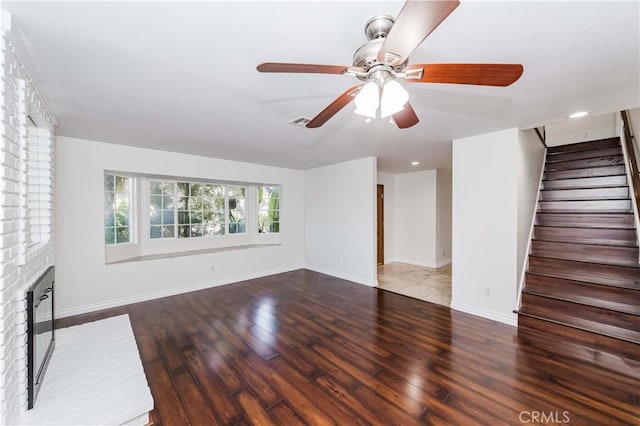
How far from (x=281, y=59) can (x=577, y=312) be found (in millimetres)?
3881

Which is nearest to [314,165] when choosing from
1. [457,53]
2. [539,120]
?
[539,120]

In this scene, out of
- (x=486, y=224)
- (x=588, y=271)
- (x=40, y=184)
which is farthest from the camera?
(x=486, y=224)

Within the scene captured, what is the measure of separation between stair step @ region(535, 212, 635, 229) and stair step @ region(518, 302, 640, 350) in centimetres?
130

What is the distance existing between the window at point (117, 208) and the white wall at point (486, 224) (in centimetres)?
512

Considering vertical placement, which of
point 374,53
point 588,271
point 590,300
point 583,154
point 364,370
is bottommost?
point 364,370

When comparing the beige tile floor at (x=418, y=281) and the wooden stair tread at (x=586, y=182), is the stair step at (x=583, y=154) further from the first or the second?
the beige tile floor at (x=418, y=281)

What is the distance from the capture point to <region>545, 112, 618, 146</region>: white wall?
16.0 ft

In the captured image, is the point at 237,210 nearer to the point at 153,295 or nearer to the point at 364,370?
the point at 153,295

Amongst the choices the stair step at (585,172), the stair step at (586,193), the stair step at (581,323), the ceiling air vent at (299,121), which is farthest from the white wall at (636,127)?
the ceiling air vent at (299,121)

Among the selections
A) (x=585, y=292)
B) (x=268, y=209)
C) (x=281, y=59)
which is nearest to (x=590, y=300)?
(x=585, y=292)

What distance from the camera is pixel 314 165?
5438 millimetres

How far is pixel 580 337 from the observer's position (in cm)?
270

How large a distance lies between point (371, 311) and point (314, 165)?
3.13m

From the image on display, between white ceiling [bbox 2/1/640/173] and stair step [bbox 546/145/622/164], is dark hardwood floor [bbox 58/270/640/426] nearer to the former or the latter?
white ceiling [bbox 2/1/640/173]
